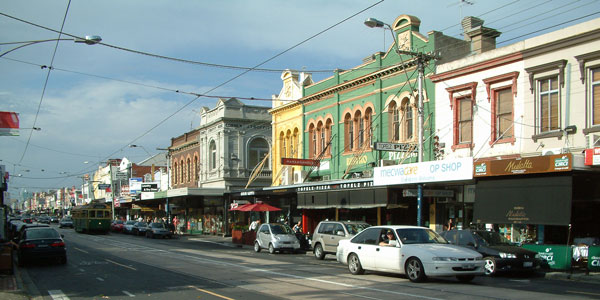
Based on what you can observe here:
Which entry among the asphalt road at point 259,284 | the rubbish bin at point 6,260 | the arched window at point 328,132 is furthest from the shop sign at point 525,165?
the rubbish bin at point 6,260

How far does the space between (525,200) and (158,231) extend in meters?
31.9

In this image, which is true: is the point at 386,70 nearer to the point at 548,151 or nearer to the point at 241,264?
the point at 548,151

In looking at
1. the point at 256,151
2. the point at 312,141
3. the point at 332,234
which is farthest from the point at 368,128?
the point at 256,151

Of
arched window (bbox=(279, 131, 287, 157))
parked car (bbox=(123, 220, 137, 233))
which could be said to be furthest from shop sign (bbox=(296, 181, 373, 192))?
parked car (bbox=(123, 220, 137, 233))

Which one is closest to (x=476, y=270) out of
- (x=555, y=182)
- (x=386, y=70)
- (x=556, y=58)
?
(x=555, y=182)

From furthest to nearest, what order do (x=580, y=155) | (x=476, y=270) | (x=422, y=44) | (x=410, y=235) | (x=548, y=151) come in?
(x=422, y=44) < (x=548, y=151) < (x=580, y=155) < (x=410, y=235) < (x=476, y=270)

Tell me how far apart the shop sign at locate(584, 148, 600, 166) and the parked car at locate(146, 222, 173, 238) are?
1351 inches

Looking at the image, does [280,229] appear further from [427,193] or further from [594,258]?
[594,258]

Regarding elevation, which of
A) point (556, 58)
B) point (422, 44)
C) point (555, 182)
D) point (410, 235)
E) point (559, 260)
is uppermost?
point (422, 44)

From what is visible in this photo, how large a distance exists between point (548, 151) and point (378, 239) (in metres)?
8.46

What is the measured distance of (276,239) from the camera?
1098 inches

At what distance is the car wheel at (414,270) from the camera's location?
45.3 feet

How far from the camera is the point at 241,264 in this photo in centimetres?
2039

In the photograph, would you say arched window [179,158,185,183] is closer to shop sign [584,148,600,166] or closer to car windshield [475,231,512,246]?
car windshield [475,231,512,246]
